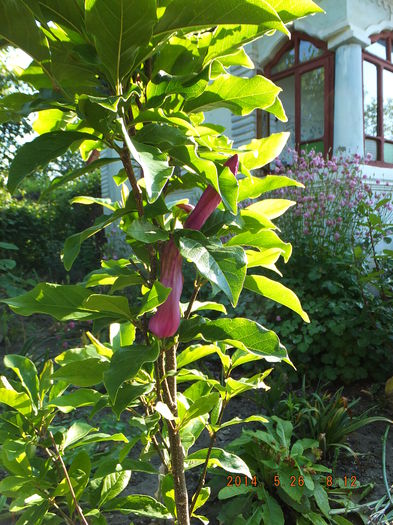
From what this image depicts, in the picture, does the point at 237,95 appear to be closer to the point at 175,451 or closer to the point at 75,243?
the point at 75,243

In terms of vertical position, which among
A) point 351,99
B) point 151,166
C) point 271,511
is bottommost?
point 271,511

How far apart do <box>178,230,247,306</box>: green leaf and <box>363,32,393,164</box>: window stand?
639cm

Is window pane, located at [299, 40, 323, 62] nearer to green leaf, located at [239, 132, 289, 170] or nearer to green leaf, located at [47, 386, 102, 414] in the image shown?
green leaf, located at [239, 132, 289, 170]

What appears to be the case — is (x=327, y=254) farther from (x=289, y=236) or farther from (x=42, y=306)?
(x=42, y=306)

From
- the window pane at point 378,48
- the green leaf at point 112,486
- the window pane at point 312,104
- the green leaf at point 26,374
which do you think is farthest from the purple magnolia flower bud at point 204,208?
the window pane at point 378,48

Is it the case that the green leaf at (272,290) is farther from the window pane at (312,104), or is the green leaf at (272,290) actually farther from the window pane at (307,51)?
the window pane at (307,51)

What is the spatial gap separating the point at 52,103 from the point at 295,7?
1.68ft

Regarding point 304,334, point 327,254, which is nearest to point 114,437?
point 304,334

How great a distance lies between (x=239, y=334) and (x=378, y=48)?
726cm

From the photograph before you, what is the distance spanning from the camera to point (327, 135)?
619cm

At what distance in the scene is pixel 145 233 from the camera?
76cm

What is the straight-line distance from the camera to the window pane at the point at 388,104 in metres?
6.80

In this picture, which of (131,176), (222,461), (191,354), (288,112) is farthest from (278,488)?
(288,112)

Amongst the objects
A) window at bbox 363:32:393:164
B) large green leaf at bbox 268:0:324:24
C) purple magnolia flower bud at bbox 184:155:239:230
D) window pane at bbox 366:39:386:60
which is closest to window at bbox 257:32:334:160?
window at bbox 363:32:393:164
